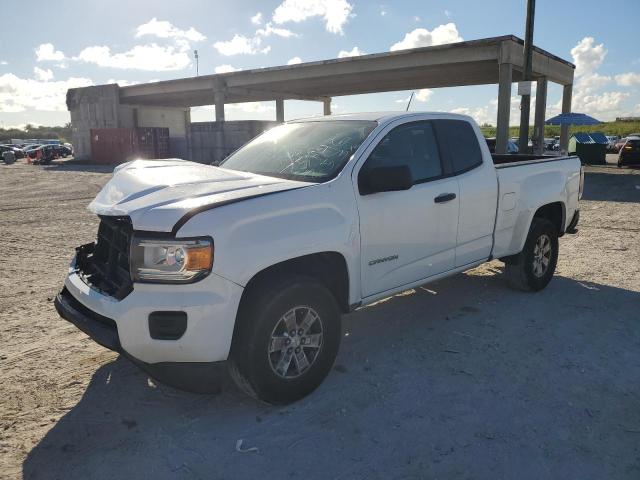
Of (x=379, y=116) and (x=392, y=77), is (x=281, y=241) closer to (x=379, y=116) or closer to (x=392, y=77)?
(x=379, y=116)

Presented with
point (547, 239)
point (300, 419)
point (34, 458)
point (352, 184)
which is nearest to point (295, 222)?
point (352, 184)

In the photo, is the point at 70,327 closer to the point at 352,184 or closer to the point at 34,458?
the point at 34,458

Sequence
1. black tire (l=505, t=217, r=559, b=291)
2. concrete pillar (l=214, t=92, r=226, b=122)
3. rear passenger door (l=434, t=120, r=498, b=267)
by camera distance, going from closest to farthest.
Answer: rear passenger door (l=434, t=120, r=498, b=267)
black tire (l=505, t=217, r=559, b=291)
concrete pillar (l=214, t=92, r=226, b=122)

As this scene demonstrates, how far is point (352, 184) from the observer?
11.3 ft

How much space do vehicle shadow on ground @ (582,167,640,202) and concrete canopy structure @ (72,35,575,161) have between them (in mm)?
3731

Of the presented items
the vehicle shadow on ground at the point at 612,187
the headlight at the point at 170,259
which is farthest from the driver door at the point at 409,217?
the vehicle shadow on ground at the point at 612,187

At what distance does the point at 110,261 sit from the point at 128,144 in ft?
110

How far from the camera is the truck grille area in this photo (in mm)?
2977

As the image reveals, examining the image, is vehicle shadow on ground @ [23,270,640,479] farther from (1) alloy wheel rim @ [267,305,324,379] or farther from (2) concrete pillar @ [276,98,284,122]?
(2) concrete pillar @ [276,98,284,122]

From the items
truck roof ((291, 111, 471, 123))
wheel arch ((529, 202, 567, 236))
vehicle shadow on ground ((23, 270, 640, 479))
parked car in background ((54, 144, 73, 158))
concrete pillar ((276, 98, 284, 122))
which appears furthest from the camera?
parked car in background ((54, 144, 73, 158))

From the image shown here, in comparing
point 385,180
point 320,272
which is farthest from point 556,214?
point 320,272

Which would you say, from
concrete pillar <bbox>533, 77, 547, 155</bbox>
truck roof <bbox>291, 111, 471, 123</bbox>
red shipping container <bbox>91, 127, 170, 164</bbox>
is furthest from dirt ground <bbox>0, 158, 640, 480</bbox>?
red shipping container <bbox>91, 127, 170, 164</bbox>

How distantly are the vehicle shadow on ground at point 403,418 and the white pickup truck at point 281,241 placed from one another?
35 cm

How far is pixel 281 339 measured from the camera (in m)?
3.12
